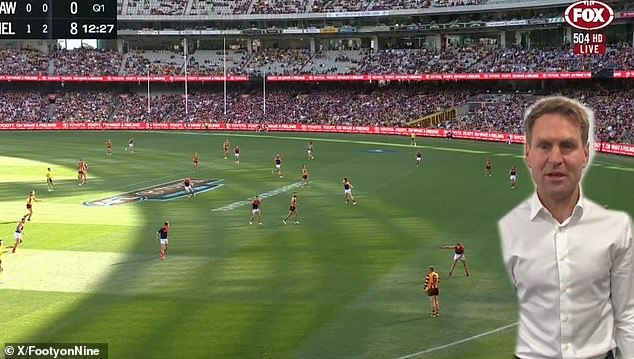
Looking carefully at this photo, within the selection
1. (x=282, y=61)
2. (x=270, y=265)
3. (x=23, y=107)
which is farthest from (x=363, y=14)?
(x=270, y=265)

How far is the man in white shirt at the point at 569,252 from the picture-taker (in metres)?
3.58

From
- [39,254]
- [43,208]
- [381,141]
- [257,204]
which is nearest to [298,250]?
[257,204]

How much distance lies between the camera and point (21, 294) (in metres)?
24.3

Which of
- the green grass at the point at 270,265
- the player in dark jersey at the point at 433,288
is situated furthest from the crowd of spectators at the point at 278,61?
the player in dark jersey at the point at 433,288

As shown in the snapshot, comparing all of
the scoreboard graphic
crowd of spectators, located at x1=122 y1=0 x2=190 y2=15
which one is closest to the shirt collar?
the scoreboard graphic

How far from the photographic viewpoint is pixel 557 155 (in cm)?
357

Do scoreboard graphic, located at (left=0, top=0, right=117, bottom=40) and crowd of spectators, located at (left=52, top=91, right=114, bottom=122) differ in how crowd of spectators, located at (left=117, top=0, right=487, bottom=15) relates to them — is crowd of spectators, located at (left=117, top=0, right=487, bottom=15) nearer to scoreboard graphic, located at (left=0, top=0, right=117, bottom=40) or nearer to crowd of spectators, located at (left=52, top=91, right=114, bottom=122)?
crowd of spectators, located at (left=52, top=91, right=114, bottom=122)

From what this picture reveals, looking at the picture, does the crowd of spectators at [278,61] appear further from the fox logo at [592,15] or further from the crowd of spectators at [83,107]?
the fox logo at [592,15]

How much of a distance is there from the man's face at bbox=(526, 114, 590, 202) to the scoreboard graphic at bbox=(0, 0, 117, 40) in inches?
1394

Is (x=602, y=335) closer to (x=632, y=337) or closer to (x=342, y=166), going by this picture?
(x=632, y=337)

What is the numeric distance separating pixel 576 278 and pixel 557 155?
1.84 feet

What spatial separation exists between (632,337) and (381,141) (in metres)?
78.4

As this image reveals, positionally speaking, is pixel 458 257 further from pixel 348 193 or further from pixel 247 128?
pixel 247 128

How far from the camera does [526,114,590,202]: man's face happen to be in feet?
11.7
